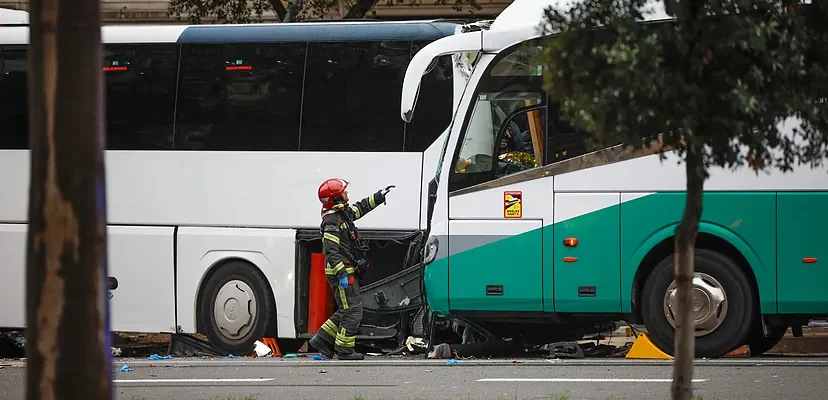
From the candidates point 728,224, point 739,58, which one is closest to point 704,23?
point 739,58

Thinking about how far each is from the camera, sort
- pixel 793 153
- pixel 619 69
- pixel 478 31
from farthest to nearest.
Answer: pixel 478 31, pixel 793 153, pixel 619 69

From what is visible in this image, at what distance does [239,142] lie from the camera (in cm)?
1441

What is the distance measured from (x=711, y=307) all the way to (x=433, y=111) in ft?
11.7

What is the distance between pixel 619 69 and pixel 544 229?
655cm

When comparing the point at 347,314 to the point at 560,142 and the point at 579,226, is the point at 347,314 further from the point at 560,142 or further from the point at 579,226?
the point at 560,142

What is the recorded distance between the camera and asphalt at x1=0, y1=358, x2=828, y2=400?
9422 millimetres

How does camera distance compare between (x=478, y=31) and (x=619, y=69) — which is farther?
(x=478, y=31)

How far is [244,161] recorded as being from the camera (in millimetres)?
14367

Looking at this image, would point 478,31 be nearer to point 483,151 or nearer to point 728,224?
point 483,151

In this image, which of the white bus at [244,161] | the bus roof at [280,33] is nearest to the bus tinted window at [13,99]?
the white bus at [244,161]

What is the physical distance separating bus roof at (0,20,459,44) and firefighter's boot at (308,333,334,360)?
3.18 m

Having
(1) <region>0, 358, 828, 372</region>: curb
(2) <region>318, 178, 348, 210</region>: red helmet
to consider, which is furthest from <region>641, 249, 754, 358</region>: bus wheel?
(2) <region>318, 178, 348, 210</region>: red helmet

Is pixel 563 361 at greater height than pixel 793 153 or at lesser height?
lesser

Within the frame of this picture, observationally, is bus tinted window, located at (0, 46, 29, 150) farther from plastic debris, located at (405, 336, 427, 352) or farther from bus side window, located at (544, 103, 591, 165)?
bus side window, located at (544, 103, 591, 165)
